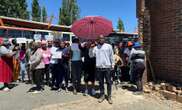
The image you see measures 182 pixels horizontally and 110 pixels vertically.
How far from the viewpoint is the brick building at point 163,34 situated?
11.5m

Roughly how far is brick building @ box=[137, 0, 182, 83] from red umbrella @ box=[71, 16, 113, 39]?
3.86 ft

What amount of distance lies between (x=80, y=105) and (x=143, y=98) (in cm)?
206

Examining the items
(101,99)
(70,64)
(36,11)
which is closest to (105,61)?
(101,99)

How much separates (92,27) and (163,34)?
7.81 ft

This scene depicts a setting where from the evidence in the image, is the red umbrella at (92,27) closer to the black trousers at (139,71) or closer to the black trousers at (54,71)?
the black trousers at (54,71)

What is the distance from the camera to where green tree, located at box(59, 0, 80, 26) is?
60250mm

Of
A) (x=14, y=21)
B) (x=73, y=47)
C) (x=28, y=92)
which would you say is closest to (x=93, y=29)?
(x=73, y=47)

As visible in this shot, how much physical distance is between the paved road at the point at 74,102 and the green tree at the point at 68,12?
4813 centimetres

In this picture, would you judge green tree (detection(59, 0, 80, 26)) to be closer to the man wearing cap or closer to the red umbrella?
the red umbrella

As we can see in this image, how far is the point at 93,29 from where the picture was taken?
12898mm

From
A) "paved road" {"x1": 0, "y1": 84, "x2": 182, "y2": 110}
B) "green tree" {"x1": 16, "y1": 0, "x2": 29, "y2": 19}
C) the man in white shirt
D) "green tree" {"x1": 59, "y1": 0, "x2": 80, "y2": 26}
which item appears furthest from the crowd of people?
"green tree" {"x1": 59, "y1": 0, "x2": 80, "y2": 26}

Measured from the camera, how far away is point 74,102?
10625mm

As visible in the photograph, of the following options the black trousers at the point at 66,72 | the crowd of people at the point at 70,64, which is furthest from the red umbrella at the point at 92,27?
the black trousers at the point at 66,72

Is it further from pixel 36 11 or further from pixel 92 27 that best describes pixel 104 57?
pixel 36 11
